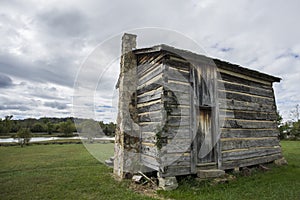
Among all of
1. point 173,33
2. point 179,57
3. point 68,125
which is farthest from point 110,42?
point 68,125

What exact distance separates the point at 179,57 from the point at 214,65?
176 cm

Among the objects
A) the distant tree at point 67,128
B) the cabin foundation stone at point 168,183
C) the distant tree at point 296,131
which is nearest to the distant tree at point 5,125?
the distant tree at point 67,128

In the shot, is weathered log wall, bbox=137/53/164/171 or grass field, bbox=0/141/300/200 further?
weathered log wall, bbox=137/53/164/171

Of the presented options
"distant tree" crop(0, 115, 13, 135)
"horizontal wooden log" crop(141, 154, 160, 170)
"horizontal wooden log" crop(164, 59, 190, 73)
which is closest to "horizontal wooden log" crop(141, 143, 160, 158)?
"horizontal wooden log" crop(141, 154, 160, 170)

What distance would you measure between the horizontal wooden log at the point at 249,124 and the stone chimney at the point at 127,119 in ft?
12.3

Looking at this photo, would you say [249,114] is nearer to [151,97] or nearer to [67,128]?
[151,97]

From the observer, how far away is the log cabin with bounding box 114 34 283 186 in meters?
6.67

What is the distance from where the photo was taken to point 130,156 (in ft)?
27.1

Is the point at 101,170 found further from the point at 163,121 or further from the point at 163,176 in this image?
the point at 163,121

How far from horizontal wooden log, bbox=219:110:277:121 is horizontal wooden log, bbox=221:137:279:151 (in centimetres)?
100

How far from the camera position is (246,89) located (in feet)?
29.9

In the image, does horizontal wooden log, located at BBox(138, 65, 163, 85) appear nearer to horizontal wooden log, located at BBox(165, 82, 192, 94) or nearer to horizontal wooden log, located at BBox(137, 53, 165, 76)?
horizontal wooden log, located at BBox(137, 53, 165, 76)

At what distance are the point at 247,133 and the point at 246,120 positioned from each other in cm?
58

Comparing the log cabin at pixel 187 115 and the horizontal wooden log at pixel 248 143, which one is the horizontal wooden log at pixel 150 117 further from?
the horizontal wooden log at pixel 248 143
